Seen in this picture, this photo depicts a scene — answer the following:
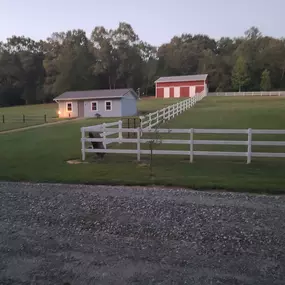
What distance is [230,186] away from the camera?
7359 millimetres

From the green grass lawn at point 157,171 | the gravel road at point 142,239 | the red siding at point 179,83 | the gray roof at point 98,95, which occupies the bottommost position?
the green grass lawn at point 157,171

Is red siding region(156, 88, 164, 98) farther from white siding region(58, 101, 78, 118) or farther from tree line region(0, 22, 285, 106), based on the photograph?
white siding region(58, 101, 78, 118)

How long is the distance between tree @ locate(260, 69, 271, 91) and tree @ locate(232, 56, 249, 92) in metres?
2.86

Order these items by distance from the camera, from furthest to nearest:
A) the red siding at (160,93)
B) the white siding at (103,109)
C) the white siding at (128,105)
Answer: the red siding at (160,93) < the white siding at (128,105) < the white siding at (103,109)

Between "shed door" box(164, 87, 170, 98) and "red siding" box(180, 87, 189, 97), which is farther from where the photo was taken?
"shed door" box(164, 87, 170, 98)

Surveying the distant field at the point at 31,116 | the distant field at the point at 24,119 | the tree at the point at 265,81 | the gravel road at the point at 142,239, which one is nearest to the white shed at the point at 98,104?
the distant field at the point at 31,116

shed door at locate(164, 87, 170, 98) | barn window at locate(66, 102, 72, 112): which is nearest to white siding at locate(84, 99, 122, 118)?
barn window at locate(66, 102, 72, 112)

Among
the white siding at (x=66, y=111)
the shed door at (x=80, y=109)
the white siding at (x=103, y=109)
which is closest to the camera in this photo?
the white siding at (x=103, y=109)

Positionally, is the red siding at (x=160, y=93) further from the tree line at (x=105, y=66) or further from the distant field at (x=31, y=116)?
the distant field at (x=31, y=116)

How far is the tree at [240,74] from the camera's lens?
2399 inches

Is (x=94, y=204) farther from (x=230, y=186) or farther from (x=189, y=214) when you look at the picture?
(x=230, y=186)

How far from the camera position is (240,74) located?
6253 cm

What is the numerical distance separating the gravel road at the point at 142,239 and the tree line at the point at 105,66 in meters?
57.2

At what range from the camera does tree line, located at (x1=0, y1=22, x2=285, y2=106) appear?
62875mm
